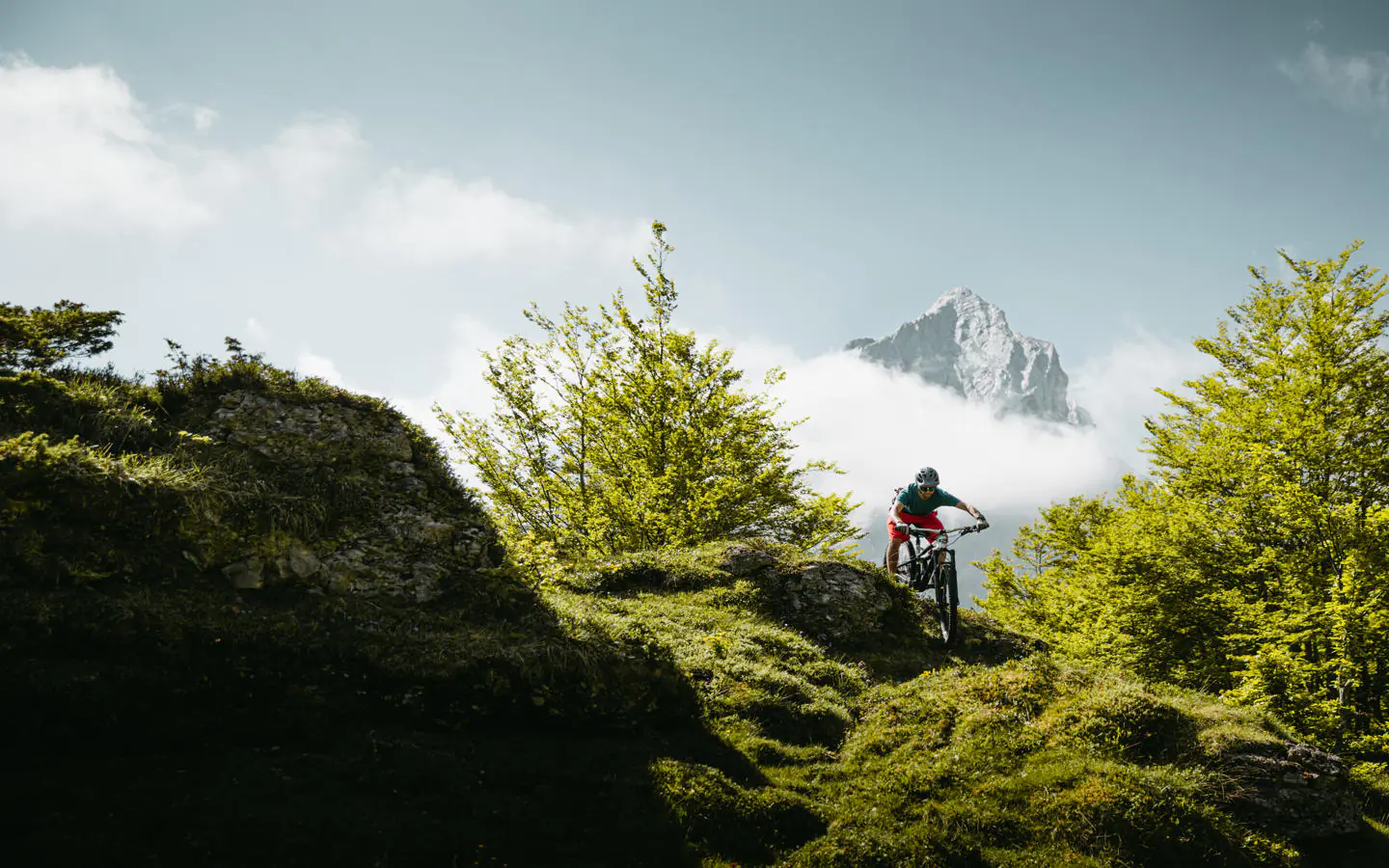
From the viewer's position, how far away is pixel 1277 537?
1397 centimetres

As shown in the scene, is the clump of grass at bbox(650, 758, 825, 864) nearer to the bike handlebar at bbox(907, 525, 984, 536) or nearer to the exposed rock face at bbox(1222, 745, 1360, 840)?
the exposed rock face at bbox(1222, 745, 1360, 840)

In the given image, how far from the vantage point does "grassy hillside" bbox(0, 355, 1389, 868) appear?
466 centimetres

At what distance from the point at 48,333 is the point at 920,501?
14.7 meters

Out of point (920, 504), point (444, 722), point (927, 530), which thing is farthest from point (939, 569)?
point (444, 722)

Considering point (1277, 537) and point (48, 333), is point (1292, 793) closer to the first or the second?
point (1277, 537)

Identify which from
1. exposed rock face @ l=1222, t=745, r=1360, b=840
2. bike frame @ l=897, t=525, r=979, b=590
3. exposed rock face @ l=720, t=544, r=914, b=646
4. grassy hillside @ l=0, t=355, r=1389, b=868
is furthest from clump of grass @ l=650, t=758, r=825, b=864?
bike frame @ l=897, t=525, r=979, b=590

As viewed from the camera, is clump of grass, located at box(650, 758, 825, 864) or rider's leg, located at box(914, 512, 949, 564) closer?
clump of grass, located at box(650, 758, 825, 864)

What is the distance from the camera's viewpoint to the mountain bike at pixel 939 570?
11367mm

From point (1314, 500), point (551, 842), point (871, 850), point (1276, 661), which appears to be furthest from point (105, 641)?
point (1314, 500)

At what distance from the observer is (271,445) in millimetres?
9930

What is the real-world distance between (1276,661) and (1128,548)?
11.7 ft

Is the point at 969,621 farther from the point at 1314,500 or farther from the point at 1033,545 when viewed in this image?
the point at 1033,545

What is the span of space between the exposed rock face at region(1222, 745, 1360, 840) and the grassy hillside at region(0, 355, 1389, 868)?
0.32 ft

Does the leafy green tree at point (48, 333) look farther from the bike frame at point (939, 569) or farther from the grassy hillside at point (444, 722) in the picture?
the bike frame at point (939, 569)
